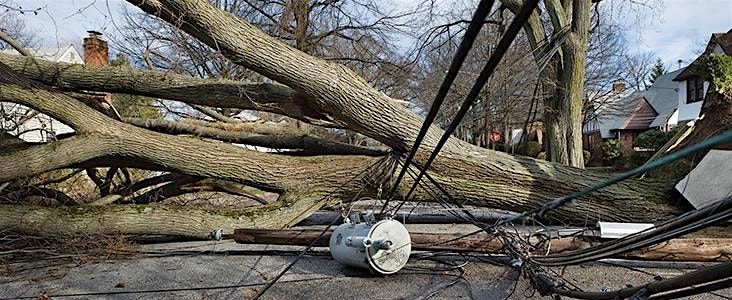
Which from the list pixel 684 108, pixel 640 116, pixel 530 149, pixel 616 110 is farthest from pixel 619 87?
pixel 530 149

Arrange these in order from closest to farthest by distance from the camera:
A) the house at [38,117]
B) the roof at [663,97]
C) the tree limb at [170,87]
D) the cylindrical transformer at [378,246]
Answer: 1. the cylindrical transformer at [378,246]
2. the tree limb at [170,87]
3. the house at [38,117]
4. the roof at [663,97]

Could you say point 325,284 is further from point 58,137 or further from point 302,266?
point 58,137

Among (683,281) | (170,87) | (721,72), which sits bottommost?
(683,281)

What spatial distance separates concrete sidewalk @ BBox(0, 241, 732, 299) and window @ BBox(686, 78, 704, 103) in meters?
19.7

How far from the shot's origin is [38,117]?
6117mm

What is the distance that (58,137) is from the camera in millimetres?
5477

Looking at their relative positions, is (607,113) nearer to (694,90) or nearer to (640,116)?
(694,90)

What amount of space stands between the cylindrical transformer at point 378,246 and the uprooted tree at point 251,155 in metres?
1.41

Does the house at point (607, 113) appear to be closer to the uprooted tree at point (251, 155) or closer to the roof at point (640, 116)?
the roof at point (640, 116)

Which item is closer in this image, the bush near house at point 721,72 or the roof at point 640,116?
the bush near house at point 721,72

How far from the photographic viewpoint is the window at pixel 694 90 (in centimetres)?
1997

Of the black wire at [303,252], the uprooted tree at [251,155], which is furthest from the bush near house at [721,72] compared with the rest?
the black wire at [303,252]

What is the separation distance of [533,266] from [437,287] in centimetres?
66

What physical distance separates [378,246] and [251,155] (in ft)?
6.90
